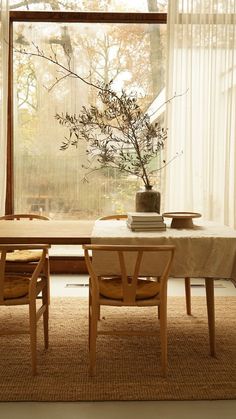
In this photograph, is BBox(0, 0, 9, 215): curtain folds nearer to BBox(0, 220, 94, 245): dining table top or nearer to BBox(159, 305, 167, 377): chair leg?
BBox(0, 220, 94, 245): dining table top

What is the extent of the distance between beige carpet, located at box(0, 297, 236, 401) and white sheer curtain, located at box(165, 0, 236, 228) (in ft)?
5.03

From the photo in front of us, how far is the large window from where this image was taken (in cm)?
493

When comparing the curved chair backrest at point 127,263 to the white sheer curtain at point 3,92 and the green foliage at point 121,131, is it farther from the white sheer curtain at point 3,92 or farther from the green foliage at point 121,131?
the white sheer curtain at point 3,92

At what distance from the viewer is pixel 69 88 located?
4.95 metres

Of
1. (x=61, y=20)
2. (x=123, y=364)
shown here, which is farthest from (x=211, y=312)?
(x=61, y=20)

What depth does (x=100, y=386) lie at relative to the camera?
241cm

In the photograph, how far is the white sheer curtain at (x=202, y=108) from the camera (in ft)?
15.6

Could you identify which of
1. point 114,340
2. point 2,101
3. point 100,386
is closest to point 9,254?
point 114,340

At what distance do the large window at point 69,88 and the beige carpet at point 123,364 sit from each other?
164 cm

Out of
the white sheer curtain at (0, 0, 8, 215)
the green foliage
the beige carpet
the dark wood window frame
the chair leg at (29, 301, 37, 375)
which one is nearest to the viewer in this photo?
the beige carpet

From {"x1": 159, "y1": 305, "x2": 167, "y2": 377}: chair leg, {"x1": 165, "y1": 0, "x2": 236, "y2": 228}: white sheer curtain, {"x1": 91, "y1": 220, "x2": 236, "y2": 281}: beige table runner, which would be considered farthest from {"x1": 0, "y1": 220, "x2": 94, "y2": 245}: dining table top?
{"x1": 165, "y1": 0, "x2": 236, "y2": 228}: white sheer curtain

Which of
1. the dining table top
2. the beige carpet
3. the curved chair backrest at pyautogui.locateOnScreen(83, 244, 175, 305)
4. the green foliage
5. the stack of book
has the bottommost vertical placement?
the beige carpet

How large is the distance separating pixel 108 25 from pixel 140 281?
120 inches

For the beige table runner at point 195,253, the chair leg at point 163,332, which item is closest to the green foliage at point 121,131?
the beige table runner at point 195,253
